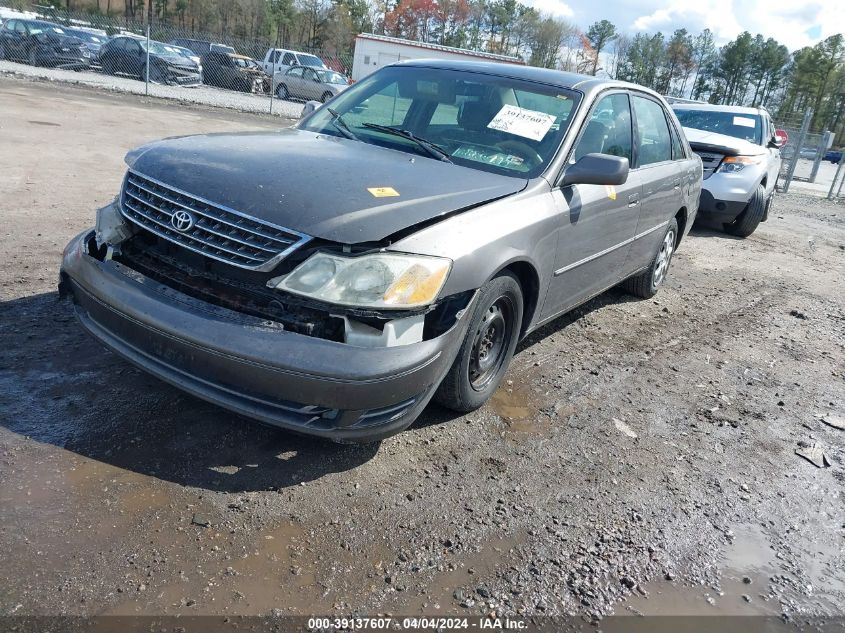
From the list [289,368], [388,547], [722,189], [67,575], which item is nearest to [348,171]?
[289,368]

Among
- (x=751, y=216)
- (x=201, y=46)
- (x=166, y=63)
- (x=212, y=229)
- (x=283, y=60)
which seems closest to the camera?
(x=212, y=229)

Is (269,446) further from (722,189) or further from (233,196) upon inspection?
(722,189)

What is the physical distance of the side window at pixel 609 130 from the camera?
396 cm

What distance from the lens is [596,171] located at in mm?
3584

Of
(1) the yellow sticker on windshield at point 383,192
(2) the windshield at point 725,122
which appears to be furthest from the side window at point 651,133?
(2) the windshield at point 725,122

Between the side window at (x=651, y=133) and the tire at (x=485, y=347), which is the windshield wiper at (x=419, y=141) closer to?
the tire at (x=485, y=347)

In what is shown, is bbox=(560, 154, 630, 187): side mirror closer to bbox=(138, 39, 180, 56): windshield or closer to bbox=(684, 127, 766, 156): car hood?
bbox=(684, 127, 766, 156): car hood

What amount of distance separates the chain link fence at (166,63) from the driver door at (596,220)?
54.7 ft

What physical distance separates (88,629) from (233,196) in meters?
1.67

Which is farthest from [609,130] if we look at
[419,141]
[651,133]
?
[419,141]

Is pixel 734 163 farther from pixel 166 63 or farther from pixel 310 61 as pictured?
pixel 310 61

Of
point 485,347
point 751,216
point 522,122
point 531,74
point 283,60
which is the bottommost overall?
point 485,347

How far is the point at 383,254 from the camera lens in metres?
2.66

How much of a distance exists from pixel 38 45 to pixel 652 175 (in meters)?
23.6
